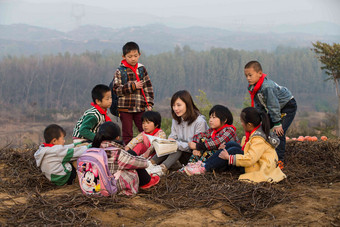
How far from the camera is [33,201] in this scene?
393 centimetres

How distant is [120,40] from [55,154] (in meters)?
65.8

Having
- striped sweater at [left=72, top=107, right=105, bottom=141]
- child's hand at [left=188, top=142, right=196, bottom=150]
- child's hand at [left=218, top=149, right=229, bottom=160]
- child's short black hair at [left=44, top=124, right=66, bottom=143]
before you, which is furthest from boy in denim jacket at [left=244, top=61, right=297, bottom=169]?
child's short black hair at [left=44, top=124, right=66, bottom=143]

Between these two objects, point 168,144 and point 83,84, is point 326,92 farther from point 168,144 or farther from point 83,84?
point 168,144

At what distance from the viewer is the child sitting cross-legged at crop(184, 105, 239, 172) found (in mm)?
5090

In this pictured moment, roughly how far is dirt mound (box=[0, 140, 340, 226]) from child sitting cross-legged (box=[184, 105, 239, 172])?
372 mm

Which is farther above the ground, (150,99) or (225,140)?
(150,99)

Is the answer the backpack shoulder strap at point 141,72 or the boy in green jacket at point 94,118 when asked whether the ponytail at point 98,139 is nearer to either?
the boy in green jacket at point 94,118

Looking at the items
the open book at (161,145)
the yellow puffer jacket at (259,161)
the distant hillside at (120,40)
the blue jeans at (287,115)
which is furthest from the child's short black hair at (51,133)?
the distant hillside at (120,40)

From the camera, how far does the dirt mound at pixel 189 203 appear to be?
348 cm

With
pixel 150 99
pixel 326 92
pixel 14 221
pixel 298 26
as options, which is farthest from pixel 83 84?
pixel 298 26

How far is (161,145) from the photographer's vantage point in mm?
4988

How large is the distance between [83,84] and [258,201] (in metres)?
37.3

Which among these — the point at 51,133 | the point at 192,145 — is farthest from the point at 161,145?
the point at 51,133

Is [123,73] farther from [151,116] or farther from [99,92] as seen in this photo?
[151,116]
